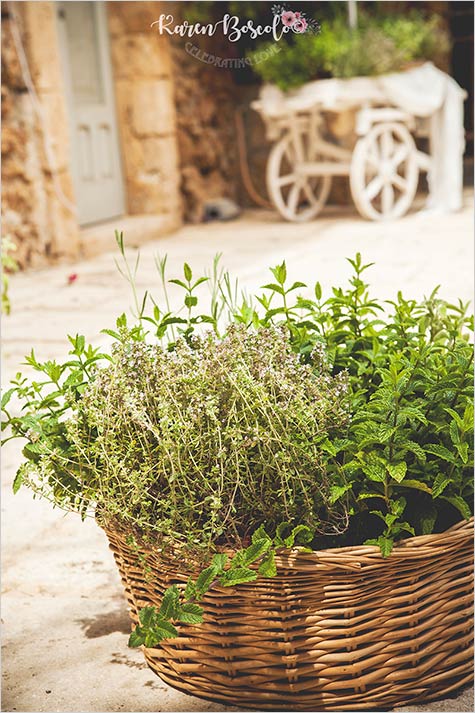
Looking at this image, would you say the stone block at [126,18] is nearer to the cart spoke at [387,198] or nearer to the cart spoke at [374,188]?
the cart spoke at [374,188]

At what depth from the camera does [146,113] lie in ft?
19.7

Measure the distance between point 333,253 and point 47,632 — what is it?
0.92 metres

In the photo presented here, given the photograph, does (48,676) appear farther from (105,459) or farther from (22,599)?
(105,459)

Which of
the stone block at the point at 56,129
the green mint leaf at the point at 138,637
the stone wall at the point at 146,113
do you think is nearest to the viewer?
the green mint leaf at the point at 138,637

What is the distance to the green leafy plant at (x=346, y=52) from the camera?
5.54 metres

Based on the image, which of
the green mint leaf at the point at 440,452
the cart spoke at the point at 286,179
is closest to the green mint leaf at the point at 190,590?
the green mint leaf at the point at 440,452

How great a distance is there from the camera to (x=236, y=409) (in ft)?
4.08

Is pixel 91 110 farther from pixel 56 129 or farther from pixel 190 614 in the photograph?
pixel 190 614

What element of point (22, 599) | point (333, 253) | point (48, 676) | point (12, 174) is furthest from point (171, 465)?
point (12, 174)

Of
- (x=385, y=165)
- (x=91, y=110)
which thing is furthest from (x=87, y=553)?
(x=385, y=165)

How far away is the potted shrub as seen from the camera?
1173mm

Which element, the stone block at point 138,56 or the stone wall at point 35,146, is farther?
the stone block at point 138,56

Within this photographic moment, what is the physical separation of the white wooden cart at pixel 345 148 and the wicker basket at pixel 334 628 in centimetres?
406

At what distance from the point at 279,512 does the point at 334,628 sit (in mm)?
163
